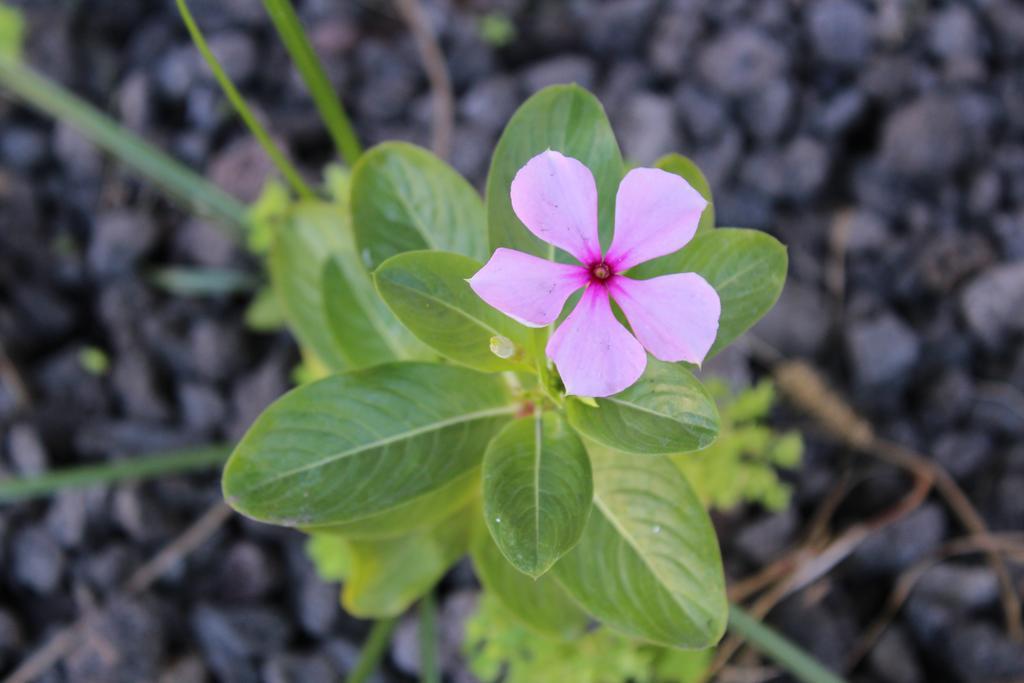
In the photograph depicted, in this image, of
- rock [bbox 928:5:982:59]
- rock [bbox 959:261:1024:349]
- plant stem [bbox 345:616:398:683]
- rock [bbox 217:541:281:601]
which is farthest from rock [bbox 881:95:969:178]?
rock [bbox 217:541:281:601]

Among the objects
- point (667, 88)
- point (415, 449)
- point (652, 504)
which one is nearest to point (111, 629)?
point (415, 449)

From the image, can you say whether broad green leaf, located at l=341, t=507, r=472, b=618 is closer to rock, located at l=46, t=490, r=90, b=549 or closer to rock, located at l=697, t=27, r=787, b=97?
rock, located at l=46, t=490, r=90, b=549

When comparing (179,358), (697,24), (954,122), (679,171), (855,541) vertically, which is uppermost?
(679,171)

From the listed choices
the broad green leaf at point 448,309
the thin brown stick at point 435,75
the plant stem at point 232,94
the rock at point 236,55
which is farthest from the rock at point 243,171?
the broad green leaf at point 448,309

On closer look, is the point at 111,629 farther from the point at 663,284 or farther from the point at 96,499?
the point at 663,284

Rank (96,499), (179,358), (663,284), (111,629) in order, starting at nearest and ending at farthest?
(663,284), (111,629), (96,499), (179,358)

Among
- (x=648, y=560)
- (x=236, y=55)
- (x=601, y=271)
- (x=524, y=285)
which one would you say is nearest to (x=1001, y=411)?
(x=648, y=560)

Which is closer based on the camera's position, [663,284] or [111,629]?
[663,284]
